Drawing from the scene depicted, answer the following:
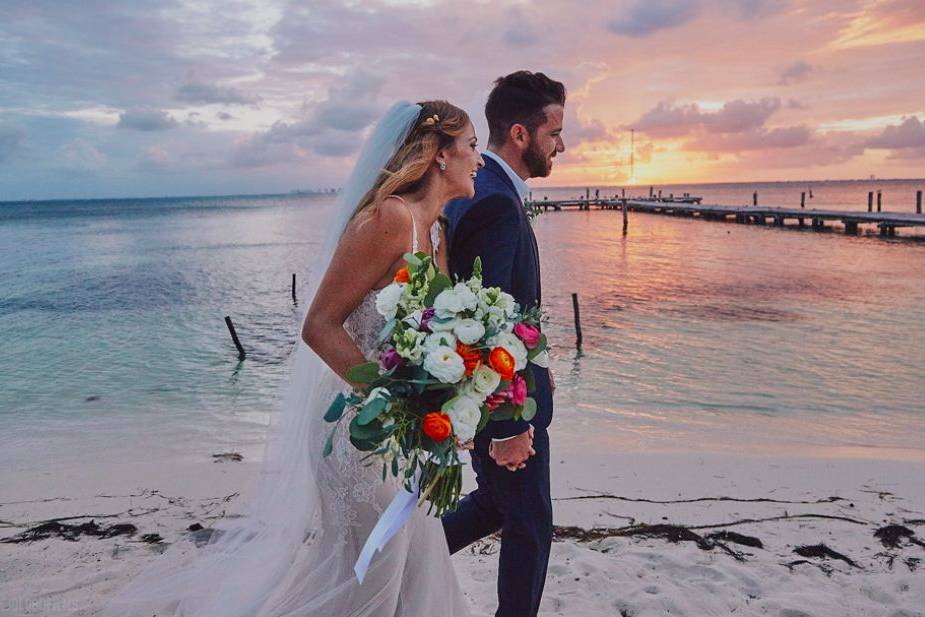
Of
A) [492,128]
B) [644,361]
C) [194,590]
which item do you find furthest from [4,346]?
[492,128]

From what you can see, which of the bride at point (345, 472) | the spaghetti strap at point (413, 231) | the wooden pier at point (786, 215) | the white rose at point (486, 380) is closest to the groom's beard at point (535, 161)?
the bride at point (345, 472)

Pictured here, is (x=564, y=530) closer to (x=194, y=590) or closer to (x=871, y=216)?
(x=194, y=590)

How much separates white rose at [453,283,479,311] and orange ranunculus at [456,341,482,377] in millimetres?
117

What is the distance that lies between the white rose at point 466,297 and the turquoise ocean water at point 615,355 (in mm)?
2588

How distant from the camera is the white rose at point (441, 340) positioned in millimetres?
2066

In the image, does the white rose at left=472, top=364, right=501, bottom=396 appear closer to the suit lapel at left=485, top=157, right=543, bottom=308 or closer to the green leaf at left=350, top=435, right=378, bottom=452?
the green leaf at left=350, top=435, right=378, bottom=452

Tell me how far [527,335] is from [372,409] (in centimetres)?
52

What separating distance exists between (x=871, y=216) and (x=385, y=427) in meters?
43.1

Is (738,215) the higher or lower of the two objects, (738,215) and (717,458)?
the higher

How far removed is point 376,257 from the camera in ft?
8.00

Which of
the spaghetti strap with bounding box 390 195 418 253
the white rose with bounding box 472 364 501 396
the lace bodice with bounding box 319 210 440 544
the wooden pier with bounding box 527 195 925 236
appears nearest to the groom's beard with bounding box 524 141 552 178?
the lace bodice with bounding box 319 210 440 544

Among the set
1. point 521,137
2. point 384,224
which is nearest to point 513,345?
point 384,224

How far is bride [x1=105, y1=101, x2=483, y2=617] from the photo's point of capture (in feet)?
8.07

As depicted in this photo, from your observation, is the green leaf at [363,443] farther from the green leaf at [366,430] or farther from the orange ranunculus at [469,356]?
the orange ranunculus at [469,356]
